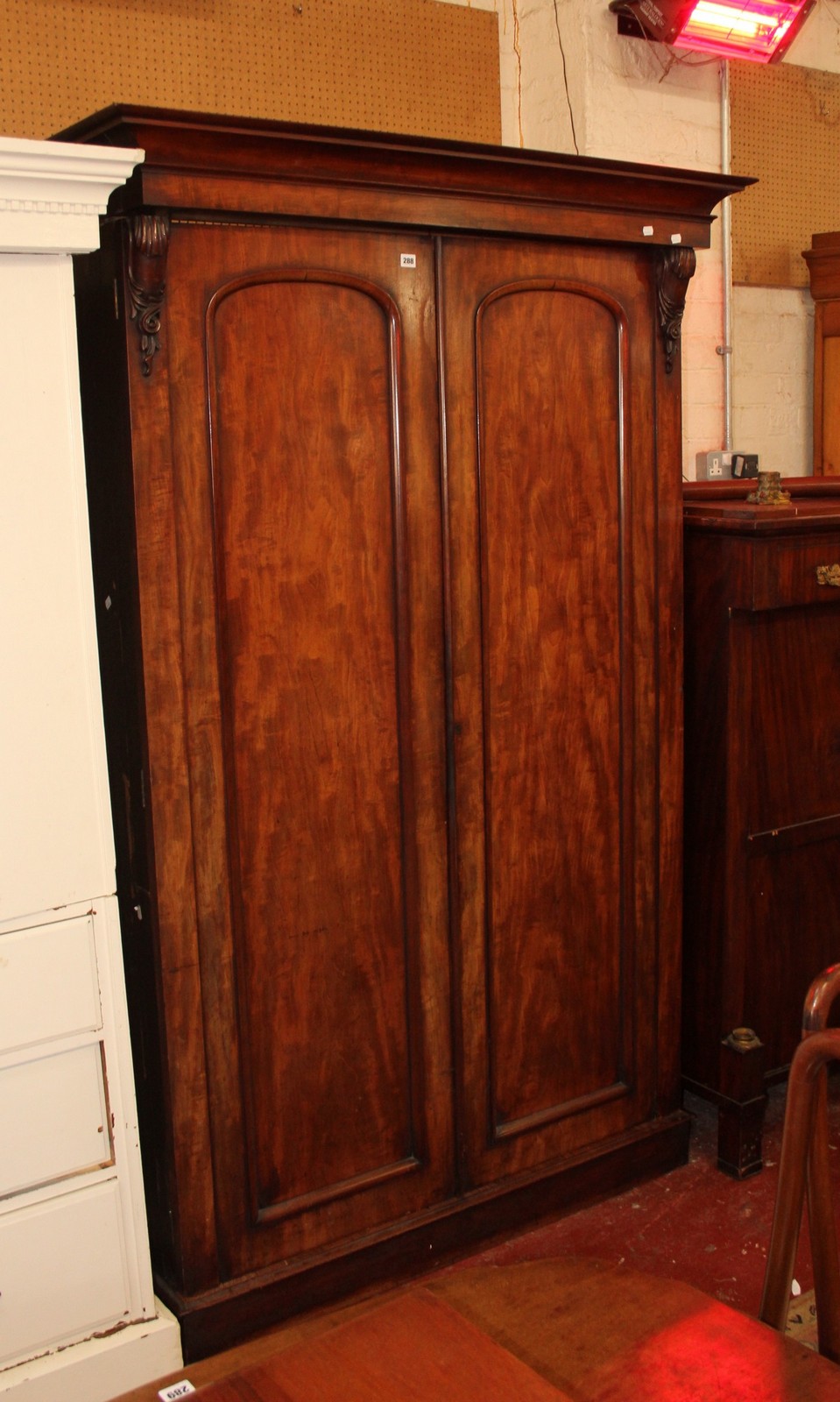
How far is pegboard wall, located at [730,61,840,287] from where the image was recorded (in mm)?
3703

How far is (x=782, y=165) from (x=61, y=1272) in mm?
3456

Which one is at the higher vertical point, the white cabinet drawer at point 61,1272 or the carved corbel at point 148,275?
the carved corbel at point 148,275

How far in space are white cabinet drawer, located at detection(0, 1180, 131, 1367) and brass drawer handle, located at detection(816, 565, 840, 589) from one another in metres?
Result: 1.83

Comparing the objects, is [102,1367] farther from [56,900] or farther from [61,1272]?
[56,900]

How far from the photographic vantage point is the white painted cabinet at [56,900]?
1.89 m

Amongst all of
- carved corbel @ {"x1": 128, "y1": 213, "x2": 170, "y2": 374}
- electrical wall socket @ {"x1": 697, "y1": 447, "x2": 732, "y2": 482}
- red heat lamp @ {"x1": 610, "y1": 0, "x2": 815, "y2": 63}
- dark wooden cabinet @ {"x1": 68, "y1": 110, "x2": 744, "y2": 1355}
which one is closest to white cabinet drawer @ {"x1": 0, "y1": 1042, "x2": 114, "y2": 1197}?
dark wooden cabinet @ {"x1": 68, "y1": 110, "x2": 744, "y2": 1355}

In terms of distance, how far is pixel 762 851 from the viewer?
9.38ft

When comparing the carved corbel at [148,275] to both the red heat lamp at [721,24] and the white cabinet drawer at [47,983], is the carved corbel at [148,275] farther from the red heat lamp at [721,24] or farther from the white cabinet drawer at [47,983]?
the red heat lamp at [721,24]

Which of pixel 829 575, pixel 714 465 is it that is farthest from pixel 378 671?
pixel 714 465

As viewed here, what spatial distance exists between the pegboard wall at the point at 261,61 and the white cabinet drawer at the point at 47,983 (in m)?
1.68

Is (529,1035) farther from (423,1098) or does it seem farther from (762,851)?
(762,851)

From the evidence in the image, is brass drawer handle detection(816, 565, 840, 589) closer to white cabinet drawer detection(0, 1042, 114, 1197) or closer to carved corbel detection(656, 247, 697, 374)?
carved corbel detection(656, 247, 697, 374)

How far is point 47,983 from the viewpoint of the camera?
2043 millimetres

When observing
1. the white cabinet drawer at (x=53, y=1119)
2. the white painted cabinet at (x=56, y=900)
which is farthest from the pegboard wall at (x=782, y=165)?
the white cabinet drawer at (x=53, y=1119)
